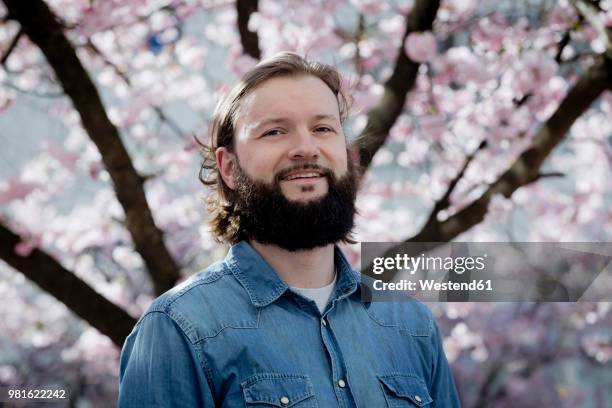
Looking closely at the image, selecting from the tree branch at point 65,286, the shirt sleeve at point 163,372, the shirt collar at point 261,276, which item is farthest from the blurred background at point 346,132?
the shirt sleeve at point 163,372

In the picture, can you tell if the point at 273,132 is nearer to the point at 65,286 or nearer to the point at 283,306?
the point at 283,306

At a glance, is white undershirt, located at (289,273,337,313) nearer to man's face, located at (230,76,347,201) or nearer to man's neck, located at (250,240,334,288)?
man's neck, located at (250,240,334,288)

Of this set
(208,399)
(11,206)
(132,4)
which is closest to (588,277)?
(132,4)

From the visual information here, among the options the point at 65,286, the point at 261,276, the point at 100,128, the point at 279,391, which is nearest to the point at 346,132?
the point at 261,276

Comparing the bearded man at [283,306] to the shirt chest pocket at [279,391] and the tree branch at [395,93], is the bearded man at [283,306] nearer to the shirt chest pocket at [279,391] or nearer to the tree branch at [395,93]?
the shirt chest pocket at [279,391]

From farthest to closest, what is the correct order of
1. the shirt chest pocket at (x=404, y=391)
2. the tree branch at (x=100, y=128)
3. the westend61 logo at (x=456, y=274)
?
the tree branch at (x=100, y=128) → the westend61 logo at (x=456, y=274) → the shirt chest pocket at (x=404, y=391)

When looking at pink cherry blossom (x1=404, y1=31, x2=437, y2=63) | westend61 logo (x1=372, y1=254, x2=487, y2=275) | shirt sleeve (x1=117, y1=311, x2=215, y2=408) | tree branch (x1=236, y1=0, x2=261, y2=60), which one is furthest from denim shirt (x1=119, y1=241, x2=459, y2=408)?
tree branch (x1=236, y1=0, x2=261, y2=60)

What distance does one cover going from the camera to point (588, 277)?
5094mm

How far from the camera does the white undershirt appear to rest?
173 centimetres

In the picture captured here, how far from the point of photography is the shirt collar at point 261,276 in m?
1.68

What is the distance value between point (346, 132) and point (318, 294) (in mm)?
775

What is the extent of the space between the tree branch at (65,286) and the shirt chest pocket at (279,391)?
177cm

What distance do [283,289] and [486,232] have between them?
4.52m

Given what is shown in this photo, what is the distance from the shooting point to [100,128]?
3098 millimetres
